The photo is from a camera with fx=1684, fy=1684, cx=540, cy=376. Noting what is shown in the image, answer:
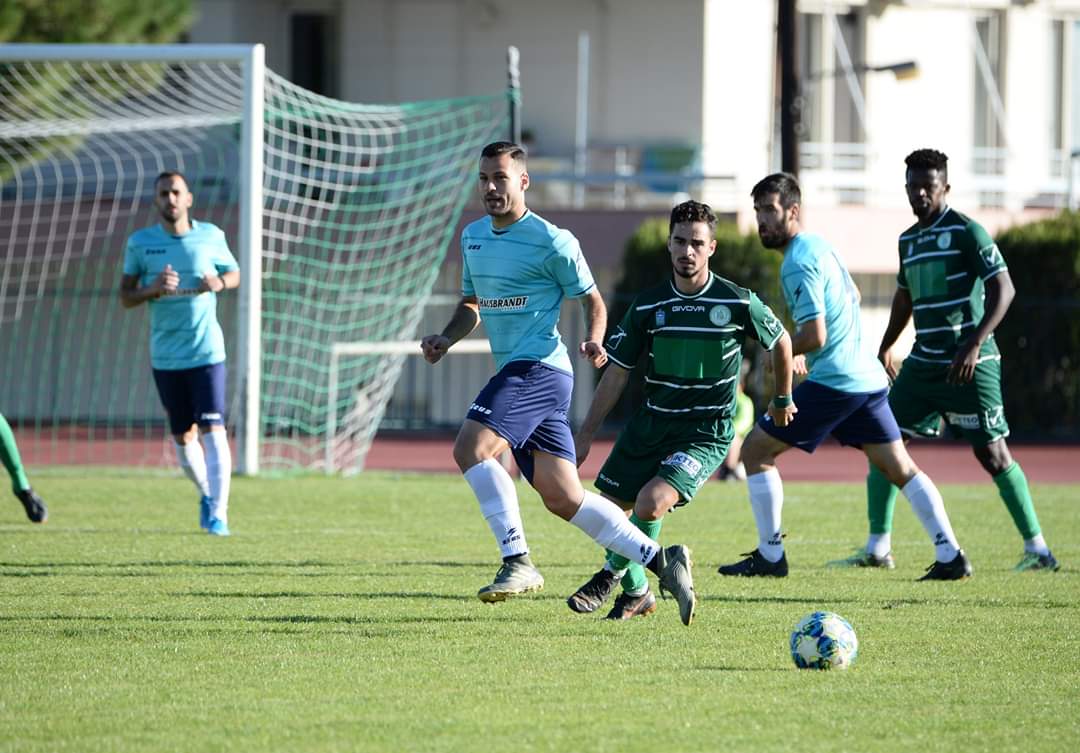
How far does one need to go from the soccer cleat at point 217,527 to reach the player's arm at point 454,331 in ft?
11.1

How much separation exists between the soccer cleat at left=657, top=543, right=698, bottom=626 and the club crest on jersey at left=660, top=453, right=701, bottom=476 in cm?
46

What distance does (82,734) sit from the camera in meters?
5.18

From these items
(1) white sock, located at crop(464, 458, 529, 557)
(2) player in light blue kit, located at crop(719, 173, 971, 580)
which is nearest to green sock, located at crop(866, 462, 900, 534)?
(2) player in light blue kit, located at crop(719, 173, 971, 580)

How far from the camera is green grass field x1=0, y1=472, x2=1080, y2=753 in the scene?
5273 millimetres

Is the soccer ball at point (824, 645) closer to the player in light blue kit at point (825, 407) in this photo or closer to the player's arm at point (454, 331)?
the player's arm at point (454, 331)

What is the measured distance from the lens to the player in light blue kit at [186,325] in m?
10.7

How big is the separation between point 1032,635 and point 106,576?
15.1 ft

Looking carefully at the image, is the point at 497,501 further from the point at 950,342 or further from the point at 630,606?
the point at 950,342

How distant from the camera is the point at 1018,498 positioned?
371 inches

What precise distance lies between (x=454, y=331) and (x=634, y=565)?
1.37m

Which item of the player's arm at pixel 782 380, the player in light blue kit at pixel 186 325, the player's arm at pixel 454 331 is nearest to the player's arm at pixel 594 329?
the player's arm at pixel 454 331

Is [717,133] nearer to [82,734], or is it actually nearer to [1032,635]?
[1032,635]

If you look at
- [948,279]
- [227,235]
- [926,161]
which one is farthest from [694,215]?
[227,235]

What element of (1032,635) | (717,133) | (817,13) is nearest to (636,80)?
(717,133)
